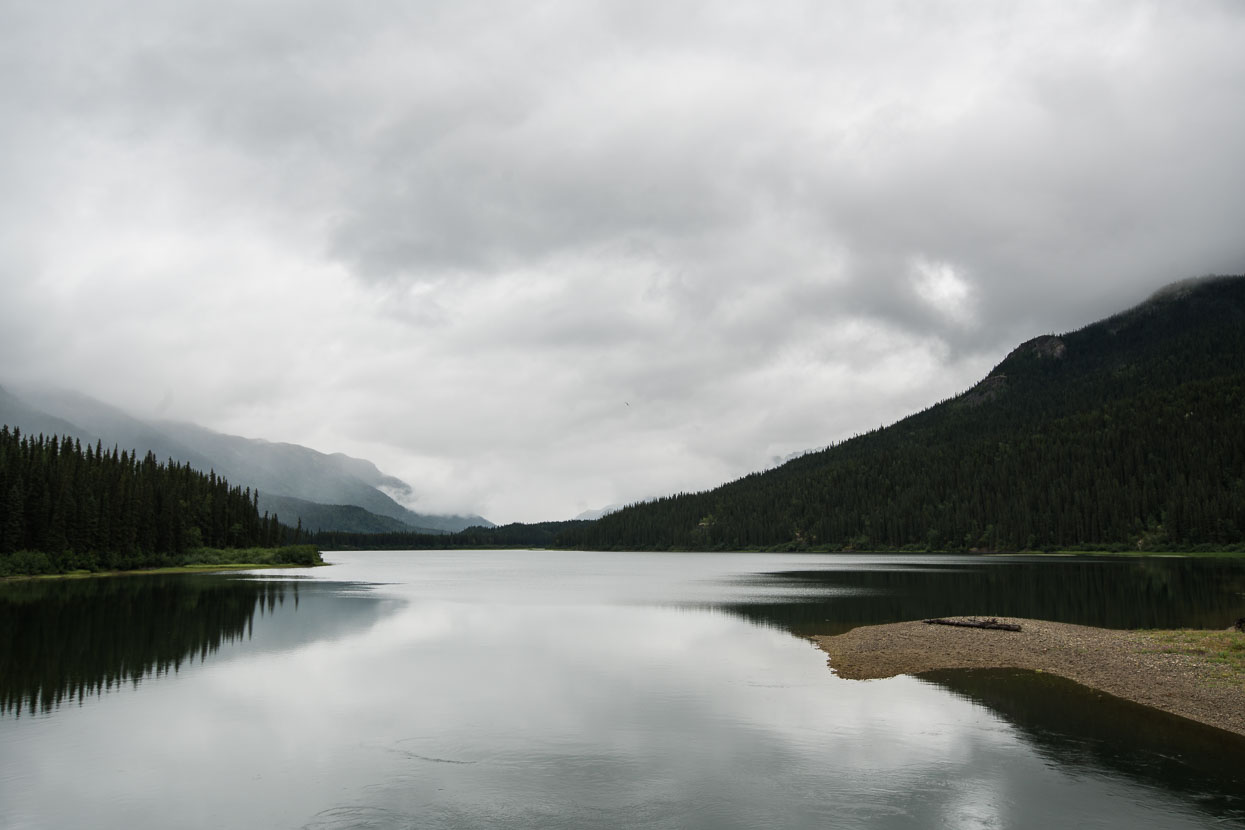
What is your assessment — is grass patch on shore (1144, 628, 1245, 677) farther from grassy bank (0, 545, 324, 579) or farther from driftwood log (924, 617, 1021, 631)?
grassy bank (0, 545, 324, 579)

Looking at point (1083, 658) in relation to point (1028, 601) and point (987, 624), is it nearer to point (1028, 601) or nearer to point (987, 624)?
point (987, 624)

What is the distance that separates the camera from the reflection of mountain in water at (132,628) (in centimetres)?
3039

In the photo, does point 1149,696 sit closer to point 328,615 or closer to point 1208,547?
point 328,615

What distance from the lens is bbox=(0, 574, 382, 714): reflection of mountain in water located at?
30391 millimetres

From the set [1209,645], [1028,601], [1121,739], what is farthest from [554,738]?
[1028,601]

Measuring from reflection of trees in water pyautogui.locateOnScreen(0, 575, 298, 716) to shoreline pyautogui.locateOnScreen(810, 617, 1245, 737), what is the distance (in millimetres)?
30215

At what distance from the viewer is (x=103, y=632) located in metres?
43.3

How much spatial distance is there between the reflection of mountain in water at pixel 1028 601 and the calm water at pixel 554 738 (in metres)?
2.77

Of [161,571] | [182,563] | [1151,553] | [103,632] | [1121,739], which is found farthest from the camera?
[1151,553]

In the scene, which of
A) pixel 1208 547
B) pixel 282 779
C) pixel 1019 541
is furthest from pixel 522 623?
pixel 1019 541

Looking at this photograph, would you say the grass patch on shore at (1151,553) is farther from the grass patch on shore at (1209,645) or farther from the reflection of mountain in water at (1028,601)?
the grass patch on shore at (1209,645)

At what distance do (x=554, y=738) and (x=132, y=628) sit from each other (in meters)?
35.8

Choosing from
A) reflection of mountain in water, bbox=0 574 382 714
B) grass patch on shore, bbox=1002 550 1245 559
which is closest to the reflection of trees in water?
reflection of mountain in water, bbox=0 574 382 714

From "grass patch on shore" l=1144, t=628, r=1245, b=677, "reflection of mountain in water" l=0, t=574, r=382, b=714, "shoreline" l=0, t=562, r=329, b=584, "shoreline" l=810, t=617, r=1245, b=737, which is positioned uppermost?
"grass patch on shore" l=1144, t=628, r=1245, b=677
